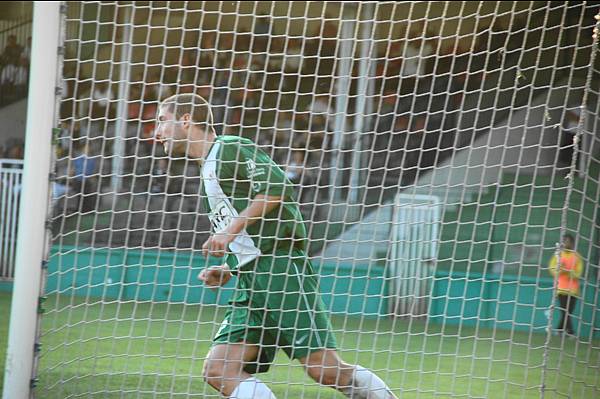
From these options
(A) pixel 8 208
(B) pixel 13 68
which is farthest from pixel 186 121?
(B) pixel 13 68

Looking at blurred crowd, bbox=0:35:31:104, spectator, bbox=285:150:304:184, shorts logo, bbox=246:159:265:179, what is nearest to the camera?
shorts logo, bbox=246:159:265:179

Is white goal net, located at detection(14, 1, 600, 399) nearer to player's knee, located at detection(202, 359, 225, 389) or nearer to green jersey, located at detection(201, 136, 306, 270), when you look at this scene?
player's knee, located at detection(202, 359, 225, 389)

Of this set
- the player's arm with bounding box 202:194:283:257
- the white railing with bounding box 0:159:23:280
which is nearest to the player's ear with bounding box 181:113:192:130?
the player's arm with bounding box 202:194:283:257

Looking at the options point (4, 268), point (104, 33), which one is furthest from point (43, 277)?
point (4, 268)

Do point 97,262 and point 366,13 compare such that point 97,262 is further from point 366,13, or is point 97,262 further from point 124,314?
point 366,13

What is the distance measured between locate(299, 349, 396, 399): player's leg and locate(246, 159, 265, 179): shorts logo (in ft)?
2.85

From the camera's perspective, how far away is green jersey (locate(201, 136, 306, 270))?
505 centimetres

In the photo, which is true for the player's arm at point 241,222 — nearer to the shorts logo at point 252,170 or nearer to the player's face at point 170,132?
the shorts logo at point 252,170

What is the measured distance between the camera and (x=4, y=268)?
12719mm

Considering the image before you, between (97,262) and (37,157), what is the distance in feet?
24.5

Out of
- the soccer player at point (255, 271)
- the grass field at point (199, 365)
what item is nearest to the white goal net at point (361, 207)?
the grass field at point (199, 365)

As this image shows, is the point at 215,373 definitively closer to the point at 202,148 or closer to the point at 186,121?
the point at 202,148

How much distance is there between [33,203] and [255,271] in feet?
3.55

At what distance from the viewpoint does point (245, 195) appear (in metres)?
5.15
